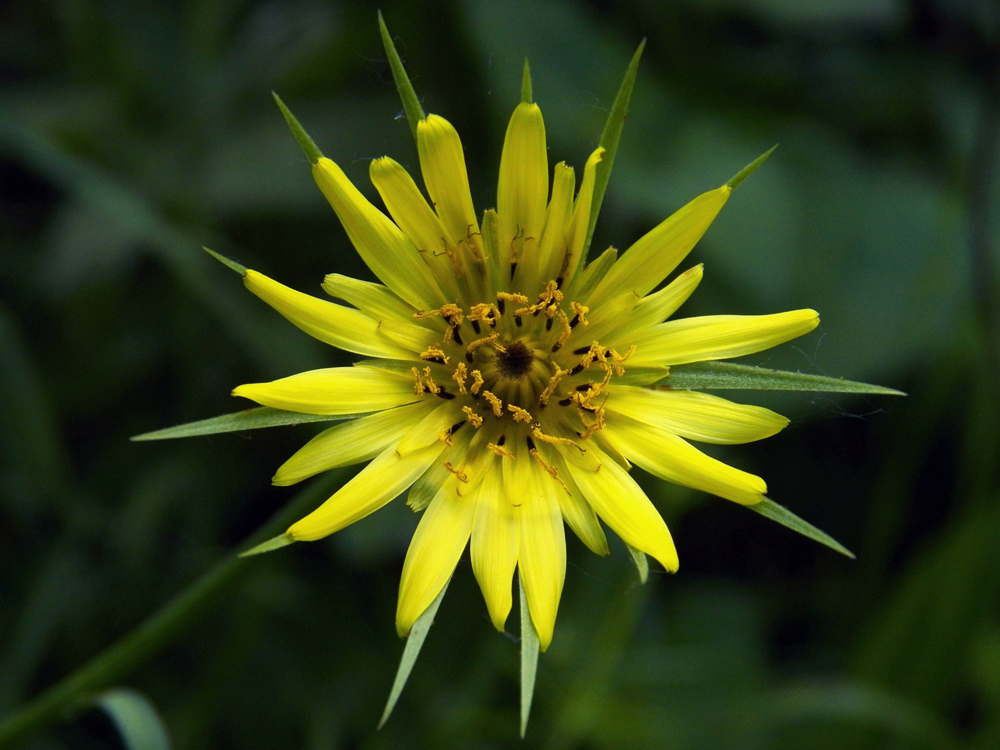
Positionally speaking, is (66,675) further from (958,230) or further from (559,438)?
(958,230)

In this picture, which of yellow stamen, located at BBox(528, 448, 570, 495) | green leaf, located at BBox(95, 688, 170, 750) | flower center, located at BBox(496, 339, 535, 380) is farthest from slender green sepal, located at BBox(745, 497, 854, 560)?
green leaf, located at BBox(95, 688, 170, 750)

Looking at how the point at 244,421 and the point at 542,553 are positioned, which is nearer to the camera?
the point at 244,421

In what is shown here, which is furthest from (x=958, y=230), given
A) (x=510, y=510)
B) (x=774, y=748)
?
(x=510, y=510)

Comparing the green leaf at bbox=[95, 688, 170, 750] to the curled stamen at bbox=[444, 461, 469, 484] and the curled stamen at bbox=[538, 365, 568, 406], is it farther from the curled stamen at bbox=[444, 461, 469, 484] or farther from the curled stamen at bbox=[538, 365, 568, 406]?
the curled stamen at bbox=[538, 365, 568, 406]

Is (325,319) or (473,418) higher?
(325,319)

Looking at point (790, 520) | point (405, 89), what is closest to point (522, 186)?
point (405, 89)

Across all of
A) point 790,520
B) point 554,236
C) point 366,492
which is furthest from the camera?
point 554,236

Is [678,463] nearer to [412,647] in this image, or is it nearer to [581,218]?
[581,218]
